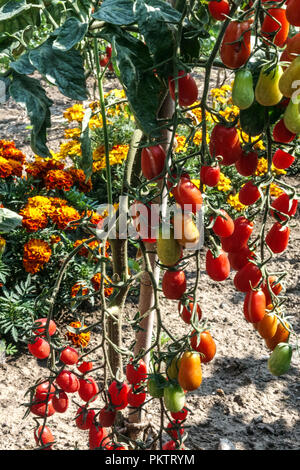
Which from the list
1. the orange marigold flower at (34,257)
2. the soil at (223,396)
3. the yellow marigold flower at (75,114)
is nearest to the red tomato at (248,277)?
the soil at (223,396)

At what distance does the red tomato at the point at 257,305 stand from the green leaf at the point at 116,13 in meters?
0.44

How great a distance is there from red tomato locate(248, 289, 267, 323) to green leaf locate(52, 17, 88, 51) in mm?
450

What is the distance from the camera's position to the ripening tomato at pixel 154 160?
70 centimetres

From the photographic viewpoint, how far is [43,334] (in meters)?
0.96

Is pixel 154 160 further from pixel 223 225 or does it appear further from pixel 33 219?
pixel 33 219

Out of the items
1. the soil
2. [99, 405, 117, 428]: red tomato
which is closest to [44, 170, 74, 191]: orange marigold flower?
the soil

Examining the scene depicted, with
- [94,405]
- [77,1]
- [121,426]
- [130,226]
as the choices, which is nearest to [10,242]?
[94,405]

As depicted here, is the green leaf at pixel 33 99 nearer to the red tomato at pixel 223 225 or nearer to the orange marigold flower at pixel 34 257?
the red tomato at pixel 223 225

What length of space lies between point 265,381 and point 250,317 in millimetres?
1118

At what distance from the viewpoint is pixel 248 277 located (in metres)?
0.79

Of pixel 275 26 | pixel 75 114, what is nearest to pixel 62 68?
pixel 275 26

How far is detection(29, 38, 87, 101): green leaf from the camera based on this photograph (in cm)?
67

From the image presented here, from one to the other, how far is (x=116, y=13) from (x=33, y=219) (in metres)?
1.42

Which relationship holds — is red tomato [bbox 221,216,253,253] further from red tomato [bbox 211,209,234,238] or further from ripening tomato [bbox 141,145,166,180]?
ripening tomato [bbox 141,145,166,180]
